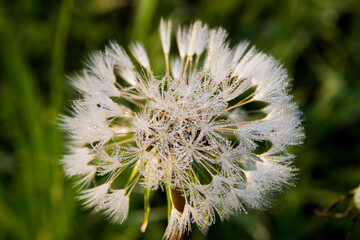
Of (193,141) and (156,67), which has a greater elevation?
(156,67)

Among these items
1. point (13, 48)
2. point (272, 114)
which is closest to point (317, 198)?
point (272, 114)

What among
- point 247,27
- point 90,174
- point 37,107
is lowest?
point 90,174

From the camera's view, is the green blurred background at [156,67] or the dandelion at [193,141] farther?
the green blurred background at [156,67]

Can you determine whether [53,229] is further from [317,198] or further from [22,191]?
[317,198]

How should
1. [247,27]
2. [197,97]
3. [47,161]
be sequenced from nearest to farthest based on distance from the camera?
[197,97] → [47,161] → [247,27]

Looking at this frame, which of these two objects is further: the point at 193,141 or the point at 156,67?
the point at 156,67

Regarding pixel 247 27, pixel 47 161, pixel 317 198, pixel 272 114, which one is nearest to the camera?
pixel 272 114

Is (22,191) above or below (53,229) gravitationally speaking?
above

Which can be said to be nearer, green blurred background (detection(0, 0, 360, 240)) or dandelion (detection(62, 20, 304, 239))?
dandelion (detection(62, 20, 304, 239))
